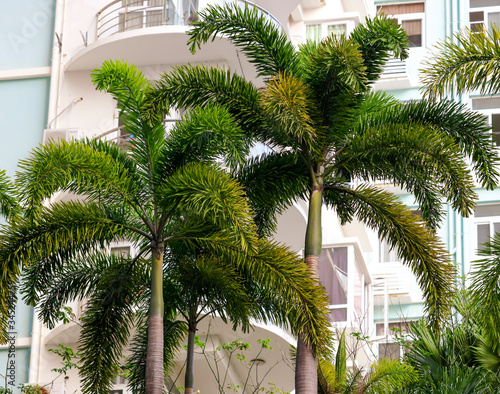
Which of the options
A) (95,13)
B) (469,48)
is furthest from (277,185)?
(95,13)

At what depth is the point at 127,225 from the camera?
16.8 meters

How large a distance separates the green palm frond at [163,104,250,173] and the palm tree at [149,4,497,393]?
0.55 meters

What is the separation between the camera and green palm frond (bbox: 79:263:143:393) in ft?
56.9

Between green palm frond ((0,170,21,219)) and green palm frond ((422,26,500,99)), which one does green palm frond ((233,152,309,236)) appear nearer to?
green palm frond ((422,26,500,99))

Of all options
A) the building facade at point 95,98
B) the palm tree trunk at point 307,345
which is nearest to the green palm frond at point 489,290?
the palm tree trunk at point 307,345

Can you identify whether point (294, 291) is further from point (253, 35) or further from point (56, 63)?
point (56, 63)

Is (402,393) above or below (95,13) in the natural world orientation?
below

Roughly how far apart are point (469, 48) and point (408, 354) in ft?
21.7

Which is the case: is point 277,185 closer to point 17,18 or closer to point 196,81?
point 196,81

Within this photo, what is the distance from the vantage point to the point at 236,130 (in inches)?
637

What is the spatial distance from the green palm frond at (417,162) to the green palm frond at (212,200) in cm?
230

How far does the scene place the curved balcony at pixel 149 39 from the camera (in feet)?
78.0

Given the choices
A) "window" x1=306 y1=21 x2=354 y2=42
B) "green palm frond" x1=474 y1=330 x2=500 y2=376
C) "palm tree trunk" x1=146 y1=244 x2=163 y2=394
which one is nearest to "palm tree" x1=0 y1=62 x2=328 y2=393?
"palm tree trunk" x1=146 y1=244 x2=163 y2=394

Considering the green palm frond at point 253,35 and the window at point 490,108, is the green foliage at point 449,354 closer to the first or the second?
the green palm frond at point 253,35
